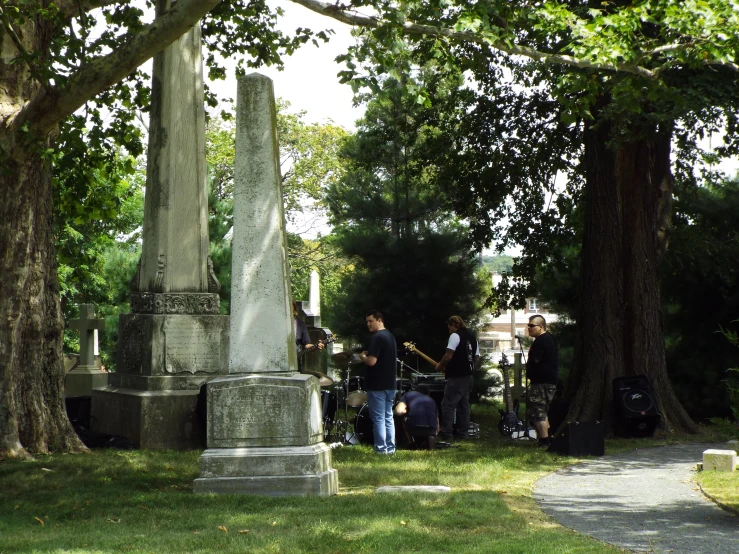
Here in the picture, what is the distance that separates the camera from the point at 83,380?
18.3m

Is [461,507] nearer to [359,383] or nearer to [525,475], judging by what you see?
[525,475]

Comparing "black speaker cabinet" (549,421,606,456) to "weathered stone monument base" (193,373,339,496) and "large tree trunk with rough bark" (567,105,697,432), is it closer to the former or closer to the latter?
"large tree trunk with rough bark" (567,105,697,432)

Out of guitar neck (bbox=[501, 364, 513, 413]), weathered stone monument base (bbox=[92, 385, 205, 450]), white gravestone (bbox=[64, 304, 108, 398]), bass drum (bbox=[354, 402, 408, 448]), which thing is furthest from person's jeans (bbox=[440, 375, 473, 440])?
white gravestone (bbox=[64, 304, 108, 398])

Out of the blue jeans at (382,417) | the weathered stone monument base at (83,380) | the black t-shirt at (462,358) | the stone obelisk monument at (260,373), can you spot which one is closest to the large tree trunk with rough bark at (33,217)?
the stone obelisk monument at (260,373)

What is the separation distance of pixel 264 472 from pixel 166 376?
14.4 ft

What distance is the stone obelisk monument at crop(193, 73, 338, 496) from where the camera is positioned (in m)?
8.93

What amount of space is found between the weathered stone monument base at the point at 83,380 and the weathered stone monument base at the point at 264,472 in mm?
9782

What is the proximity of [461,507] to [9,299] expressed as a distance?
18.5ft

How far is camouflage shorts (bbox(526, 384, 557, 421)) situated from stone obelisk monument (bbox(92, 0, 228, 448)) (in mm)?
4213

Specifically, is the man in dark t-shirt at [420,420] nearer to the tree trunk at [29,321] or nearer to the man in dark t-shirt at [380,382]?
the man in dark t-shirt at [380,382]

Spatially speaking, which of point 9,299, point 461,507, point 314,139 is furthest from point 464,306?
point 314,139

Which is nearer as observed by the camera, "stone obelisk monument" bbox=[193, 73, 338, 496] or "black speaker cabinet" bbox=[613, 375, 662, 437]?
"stone obelisk monument" bbox=[193, 73, 338, 496]

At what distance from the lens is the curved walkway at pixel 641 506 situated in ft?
23.5

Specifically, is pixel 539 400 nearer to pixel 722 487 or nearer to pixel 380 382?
pixel 380 382
